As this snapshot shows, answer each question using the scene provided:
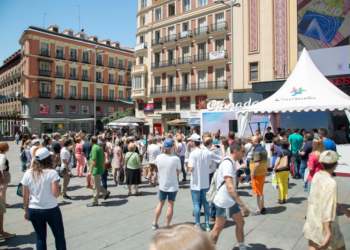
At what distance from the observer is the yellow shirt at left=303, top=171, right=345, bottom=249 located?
8.72 ft

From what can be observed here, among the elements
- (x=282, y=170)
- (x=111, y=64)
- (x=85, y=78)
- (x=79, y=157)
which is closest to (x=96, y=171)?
(x=79, y=157)

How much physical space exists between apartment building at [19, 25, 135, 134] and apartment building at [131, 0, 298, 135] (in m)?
7.14

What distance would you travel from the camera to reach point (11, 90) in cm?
4634

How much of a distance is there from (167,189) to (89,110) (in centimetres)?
4239

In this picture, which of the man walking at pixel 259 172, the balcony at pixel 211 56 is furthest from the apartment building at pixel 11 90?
the man walking at pixel 259 172

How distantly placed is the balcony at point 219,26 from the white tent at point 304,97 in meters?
17.1

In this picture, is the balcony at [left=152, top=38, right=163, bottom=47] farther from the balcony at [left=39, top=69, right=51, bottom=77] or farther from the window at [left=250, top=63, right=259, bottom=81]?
the balcony at [left=39, top=69, right=51, bottom=77]

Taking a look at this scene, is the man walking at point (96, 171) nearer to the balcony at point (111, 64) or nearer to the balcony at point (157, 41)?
the balcony at point (157, 41)

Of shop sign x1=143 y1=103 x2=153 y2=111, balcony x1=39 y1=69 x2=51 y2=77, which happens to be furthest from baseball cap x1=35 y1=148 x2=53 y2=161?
balcony x1=39 y1=69 x2=51 y2=77

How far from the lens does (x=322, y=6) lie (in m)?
15.9

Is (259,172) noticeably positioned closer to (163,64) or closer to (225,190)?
(225,190)

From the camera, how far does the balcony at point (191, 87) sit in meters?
27.8

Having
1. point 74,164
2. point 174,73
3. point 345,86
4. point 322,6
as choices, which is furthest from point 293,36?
point 74,164

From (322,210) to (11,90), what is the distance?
5559 centimetres
